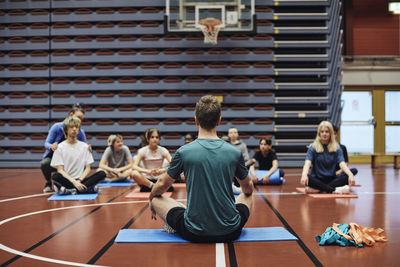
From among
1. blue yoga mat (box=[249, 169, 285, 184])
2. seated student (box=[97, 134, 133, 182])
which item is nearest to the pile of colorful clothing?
blue yoga mat (box=[249, 169, 285, 184])

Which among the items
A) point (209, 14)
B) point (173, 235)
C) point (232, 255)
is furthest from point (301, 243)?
point (209, 14)

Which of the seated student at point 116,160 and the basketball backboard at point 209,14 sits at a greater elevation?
the basketball backboard at point 209,14

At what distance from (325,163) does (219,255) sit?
3.31m

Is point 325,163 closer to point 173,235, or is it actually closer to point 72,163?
point 173,235

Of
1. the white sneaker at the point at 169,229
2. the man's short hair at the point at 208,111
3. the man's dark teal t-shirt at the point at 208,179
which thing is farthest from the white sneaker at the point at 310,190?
the man's short hair at the point at 208,111

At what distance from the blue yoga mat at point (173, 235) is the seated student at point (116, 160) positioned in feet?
11.1

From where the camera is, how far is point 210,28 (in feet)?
30.1

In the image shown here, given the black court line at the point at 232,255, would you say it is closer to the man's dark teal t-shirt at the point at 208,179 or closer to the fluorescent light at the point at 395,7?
the man's dark teal t-shirt at the point at 208,179

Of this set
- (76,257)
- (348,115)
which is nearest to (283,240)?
(76,257)

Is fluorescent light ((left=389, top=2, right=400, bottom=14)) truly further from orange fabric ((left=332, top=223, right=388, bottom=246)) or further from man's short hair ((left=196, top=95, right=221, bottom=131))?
man's short hair ((left=196, top=95, right=221, bottom=131))

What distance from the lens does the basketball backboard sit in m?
9.14

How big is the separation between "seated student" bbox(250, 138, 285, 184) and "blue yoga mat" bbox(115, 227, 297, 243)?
3.17 meters

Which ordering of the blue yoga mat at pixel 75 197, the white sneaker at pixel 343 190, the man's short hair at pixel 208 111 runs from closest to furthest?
the man's short hair at pixel 208 111, the blue yoga mat at pixel 75 197, the white sneaker at pixel 343 190

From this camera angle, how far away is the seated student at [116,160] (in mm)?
6602
